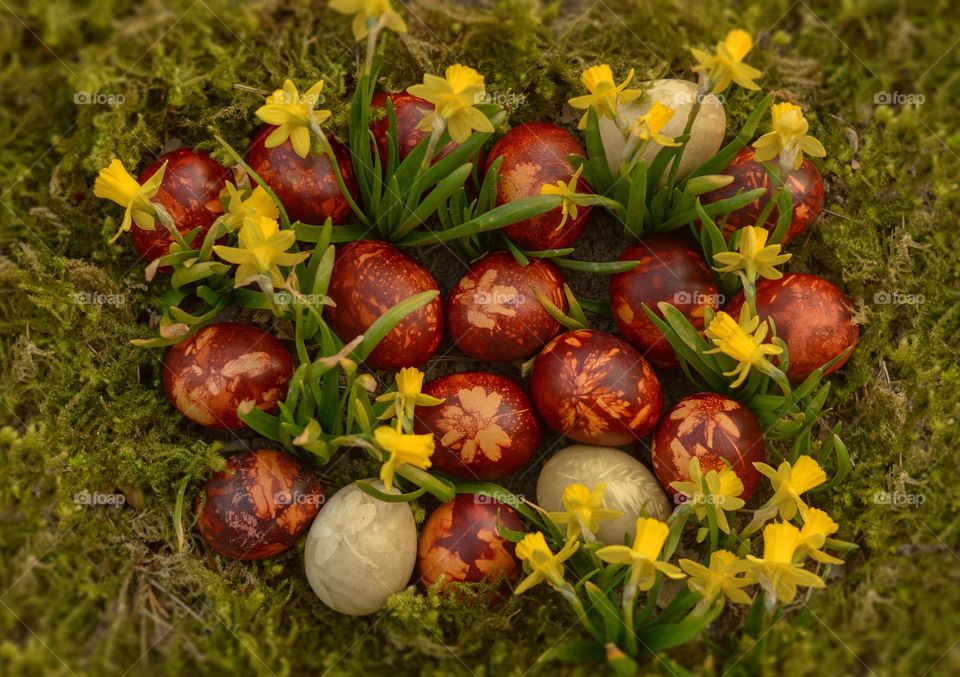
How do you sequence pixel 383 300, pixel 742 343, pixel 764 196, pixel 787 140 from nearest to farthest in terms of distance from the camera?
pixel 742 343 → pixel 787 140 → pixel 383 300 → pixel 764 196

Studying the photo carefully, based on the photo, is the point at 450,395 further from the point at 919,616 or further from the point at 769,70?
the point at 769,70

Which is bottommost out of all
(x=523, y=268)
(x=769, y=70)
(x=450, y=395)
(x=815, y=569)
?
(x=815, y=569)

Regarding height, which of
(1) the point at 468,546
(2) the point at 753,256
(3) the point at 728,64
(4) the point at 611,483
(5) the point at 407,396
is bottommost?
(1) the point at 468,546

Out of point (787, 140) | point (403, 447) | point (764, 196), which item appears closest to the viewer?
point (403, 447)

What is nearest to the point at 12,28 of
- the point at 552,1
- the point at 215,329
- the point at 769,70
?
the point at 215,329

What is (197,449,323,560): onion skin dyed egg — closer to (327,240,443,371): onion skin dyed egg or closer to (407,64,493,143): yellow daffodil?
(327,240,443,371): onion skin dyed egg

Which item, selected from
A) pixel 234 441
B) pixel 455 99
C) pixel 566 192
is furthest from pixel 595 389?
pixel 234 441

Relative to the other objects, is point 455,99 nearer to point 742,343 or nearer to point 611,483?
point 742,343
